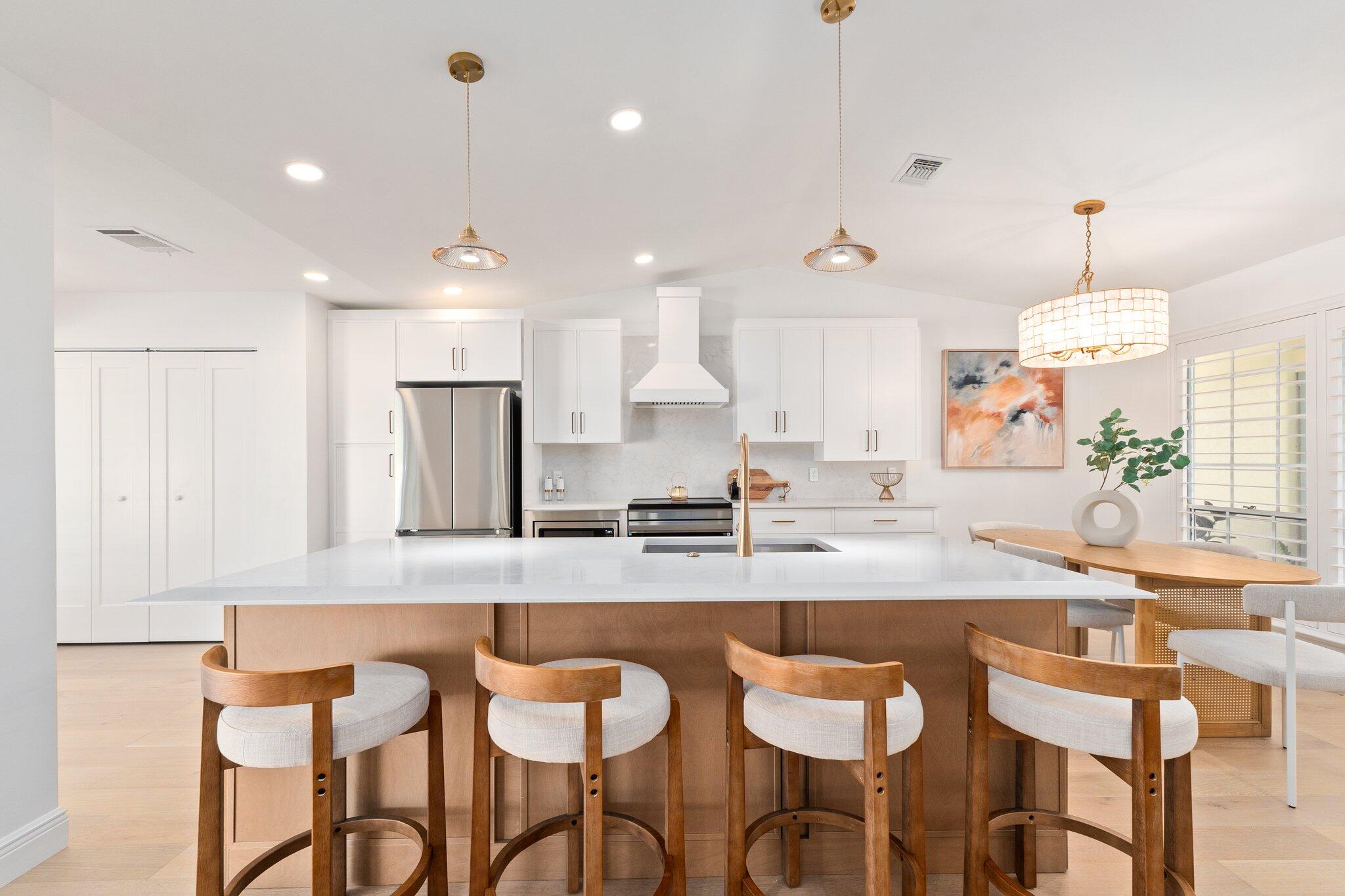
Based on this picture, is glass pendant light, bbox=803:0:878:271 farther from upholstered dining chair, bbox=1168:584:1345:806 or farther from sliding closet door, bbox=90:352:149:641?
sliding closet door, bbox=90:352:149:641

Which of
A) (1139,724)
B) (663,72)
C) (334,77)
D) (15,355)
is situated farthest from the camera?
(663,72)

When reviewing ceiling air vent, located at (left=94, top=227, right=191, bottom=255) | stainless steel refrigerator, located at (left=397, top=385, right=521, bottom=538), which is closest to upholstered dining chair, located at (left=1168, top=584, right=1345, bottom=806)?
stainless steel refrigerator, located at (left=397, top=385, right=521, bottom=538)

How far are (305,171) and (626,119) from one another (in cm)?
139

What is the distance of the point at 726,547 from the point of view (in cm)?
266

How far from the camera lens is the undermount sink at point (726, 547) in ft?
8.28

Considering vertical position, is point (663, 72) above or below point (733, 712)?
above

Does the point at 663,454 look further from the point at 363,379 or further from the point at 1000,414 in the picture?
the point at 1000,414

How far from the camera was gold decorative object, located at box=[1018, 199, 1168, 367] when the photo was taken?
279 centimetres

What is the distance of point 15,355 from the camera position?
1882 millimetres

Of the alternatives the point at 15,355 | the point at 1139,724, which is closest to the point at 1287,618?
the point at 1139,724

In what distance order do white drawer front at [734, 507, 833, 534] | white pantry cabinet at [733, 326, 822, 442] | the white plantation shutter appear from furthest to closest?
white pantry cabinet at [733, 326, 822, 442] < white drawer front at [734, 507, 833, 534] < the white plantation shutter

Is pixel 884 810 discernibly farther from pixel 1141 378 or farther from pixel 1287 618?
pixel 1141 378

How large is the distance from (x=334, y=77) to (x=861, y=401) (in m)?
3.82

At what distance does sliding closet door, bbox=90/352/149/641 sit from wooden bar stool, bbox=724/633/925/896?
450 centimetres
